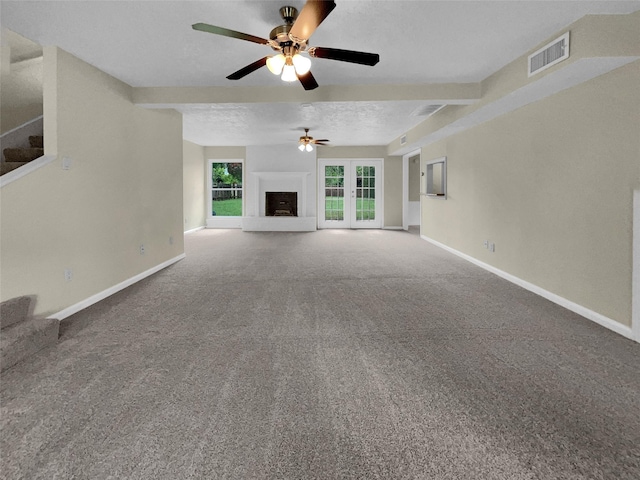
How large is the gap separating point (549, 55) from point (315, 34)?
200 cm

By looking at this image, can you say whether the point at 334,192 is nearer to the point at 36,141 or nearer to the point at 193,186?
the point at 193,186

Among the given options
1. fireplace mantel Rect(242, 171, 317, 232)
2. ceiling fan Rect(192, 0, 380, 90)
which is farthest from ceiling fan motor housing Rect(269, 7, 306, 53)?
fireplace mantel Rect(242, 171, 317, 232)

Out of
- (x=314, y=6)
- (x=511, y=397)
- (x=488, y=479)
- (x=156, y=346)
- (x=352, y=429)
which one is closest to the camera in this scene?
(x=488, y=479)

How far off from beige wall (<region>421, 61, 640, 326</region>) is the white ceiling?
0.73 meters

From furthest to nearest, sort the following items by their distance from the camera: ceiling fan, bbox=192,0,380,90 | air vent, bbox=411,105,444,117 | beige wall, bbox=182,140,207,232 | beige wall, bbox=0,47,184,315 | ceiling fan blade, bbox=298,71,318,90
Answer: beige wall, bbox=182,140,207,232 < air vent, bbox=411,105,444,117 < ceiling fan blade, bbox=298,71,318,90 < beige wall, bbox=0,47,184,315 < ceiling fan, bbox=192,0,380,90

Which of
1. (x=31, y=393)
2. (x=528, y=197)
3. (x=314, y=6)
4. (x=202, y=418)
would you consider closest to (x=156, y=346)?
(x=31, y=393)

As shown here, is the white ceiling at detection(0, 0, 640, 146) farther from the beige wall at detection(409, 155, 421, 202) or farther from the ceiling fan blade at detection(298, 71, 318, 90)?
the beige wall at detection(409, 155, 421, 202)

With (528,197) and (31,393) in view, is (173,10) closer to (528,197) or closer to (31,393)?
(31,393)

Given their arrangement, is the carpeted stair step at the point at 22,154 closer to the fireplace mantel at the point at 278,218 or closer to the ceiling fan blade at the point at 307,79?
the ceiling fan blade at the point at 307,79

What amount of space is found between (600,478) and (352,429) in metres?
0.97

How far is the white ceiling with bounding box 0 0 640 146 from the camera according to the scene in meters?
2.71

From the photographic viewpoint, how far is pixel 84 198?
366 cm

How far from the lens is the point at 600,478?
1413 millimetres

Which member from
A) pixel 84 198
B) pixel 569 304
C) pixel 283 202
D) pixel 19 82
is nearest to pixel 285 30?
Result: pixel 84 198
